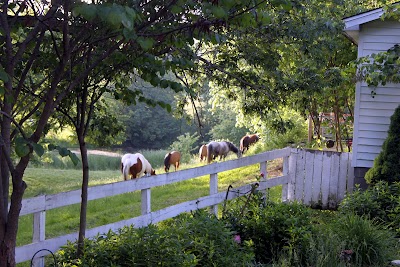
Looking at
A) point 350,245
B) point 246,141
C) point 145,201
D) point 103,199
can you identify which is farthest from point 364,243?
point 246,141

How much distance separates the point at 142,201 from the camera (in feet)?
22.0

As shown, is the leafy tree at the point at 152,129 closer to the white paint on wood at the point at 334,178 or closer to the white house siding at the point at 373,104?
the white paint on wood at the point at 334,178

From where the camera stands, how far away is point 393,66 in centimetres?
955

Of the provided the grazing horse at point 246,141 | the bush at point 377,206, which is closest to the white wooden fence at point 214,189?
the bush at point 377,206

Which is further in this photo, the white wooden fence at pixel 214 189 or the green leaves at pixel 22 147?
the white wooden fence at pixel 214 189

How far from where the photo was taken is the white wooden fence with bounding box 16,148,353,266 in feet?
17.0

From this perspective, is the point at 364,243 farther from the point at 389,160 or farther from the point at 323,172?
the point at 323,172

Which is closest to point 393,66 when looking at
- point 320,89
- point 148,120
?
point 320,89

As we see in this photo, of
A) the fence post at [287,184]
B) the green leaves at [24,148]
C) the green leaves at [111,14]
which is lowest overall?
the fence post at [287,184]

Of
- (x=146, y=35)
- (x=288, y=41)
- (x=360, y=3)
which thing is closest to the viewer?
(x=146, y=35)

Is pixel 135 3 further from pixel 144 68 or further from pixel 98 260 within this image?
pixel 98 260

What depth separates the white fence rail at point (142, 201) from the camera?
5.13 m

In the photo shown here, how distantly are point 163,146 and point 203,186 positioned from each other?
25981 mm

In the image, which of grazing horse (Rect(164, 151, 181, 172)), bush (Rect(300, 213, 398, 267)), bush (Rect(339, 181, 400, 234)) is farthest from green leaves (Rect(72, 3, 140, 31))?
grazing horse (Rect(164, 151, 181, 172))
